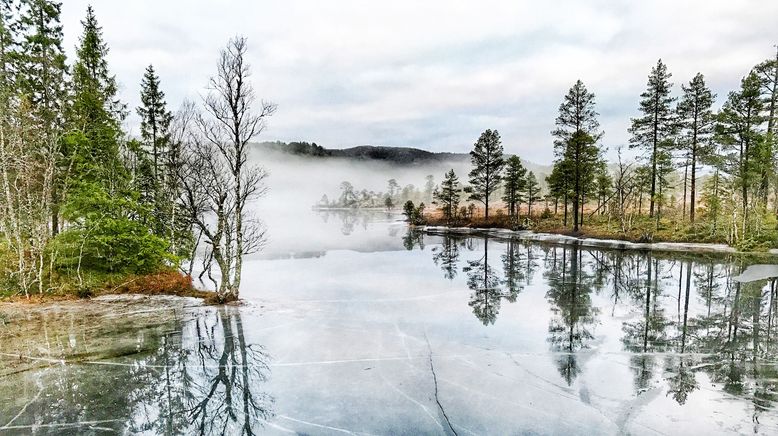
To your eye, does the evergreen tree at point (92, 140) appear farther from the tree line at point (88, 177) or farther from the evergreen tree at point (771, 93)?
the evergreen tree at point (771, 93)

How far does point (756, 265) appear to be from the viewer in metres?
21.5

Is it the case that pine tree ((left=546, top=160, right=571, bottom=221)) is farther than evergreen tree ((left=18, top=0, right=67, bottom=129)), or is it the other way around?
pine tree ((left=546, top=160, right=571, bottom=221))

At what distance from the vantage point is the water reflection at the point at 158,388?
6.62 m

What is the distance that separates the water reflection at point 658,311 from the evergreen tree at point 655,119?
15.9 metres

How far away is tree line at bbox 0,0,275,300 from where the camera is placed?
48.6 ft

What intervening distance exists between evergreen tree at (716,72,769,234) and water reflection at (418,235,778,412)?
25.2 ft

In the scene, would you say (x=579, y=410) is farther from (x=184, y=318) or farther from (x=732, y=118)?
(x=732, y=118)

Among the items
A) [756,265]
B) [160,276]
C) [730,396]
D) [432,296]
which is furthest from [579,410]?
[756,265]

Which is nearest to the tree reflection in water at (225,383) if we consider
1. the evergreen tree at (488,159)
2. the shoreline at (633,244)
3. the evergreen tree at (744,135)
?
the shoreline at (633,244)

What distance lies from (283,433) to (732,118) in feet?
126

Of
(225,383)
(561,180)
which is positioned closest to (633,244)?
(561,180)

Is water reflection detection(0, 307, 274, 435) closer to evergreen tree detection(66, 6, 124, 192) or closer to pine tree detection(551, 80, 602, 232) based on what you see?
evergreen tree detection(66, 6, 124, 192)

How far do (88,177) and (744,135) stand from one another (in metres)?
43.6

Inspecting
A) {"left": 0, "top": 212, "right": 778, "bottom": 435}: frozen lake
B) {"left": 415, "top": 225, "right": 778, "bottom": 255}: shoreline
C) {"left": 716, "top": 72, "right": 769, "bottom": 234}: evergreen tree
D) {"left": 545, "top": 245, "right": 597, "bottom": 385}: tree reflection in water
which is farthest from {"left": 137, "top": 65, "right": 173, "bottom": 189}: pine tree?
{"left": 716, "top": 72, "right": 769, "bottom": 234}: evergreen tree
